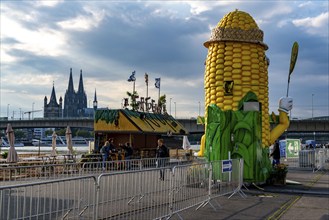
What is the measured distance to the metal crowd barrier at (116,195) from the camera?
697cm

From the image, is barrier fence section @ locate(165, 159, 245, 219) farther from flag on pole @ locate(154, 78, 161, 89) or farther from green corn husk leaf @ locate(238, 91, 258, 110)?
flag on pole @ locate(154, 78, 161, 89)

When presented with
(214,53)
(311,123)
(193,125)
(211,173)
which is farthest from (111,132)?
(311,123)

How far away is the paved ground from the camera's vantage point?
10.7 metres

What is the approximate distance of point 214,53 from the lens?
18.0m

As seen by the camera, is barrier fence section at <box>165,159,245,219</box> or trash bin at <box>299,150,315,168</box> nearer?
barrier fence section at <box>165,159,245,219</box>

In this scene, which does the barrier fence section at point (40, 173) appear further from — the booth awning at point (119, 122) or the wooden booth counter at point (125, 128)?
the booth awning at point (119, 122)

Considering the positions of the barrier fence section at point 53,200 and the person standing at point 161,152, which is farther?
the person standing at point 161,152

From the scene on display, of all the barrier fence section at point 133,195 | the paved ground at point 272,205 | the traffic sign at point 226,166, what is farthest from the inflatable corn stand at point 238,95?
the barrier fence section at point 133,195

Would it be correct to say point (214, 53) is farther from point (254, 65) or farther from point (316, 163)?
point (316, 163)

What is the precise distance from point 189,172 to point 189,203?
30.8 inches

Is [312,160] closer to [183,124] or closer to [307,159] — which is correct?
[307,159]

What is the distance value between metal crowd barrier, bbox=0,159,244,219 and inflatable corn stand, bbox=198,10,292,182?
13.5 feet

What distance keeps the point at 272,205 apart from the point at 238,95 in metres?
5.81

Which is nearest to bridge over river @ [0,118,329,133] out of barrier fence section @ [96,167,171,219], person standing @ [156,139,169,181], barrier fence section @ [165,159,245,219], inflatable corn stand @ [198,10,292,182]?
person standing @ [156,139,169,181]
